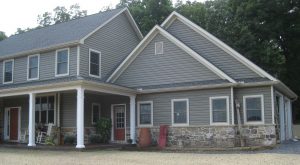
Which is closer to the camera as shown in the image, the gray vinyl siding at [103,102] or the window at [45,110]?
the gray vinyl siding at [103,102]

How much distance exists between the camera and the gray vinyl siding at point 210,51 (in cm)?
2031

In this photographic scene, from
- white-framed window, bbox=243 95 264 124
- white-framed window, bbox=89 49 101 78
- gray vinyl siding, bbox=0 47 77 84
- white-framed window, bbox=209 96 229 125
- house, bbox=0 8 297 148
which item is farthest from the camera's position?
white-framed window, bbox=89 49 101 78

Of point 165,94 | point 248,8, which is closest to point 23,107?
point 165,94

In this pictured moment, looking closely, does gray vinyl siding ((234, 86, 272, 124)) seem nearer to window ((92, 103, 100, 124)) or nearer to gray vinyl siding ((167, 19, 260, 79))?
gray vinyl siding ((167, 19, 260, 79))

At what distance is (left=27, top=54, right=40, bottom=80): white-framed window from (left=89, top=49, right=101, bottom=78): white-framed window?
3.40 m

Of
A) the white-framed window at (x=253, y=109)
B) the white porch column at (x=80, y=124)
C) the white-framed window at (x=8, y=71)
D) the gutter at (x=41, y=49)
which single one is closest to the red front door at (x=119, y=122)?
the gutter at (x=41, y=49)

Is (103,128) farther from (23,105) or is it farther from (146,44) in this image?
(23,105)

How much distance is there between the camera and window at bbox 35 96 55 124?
23.6m

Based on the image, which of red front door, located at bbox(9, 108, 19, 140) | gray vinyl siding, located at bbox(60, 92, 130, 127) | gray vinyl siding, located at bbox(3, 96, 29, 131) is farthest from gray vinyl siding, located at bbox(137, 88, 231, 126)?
red front door, located at bbox(9, 108, 19, 140)

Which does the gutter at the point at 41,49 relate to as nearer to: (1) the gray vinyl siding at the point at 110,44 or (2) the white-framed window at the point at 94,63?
(1) the gray vinyl siding at the point at 110,44

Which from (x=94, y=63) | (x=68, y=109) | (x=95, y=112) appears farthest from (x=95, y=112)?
(x=94, y=63)

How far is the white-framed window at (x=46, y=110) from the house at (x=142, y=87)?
0.06 m

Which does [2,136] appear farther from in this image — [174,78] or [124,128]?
[174,78]

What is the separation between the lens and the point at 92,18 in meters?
26.5
